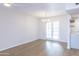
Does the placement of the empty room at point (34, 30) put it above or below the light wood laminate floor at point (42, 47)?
above

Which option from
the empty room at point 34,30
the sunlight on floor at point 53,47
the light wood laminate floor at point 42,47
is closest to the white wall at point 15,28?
the empty room at point 34,30

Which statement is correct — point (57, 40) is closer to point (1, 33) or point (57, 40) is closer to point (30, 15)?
point (30, 15)

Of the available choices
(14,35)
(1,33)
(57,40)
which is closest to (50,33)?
(57,40)

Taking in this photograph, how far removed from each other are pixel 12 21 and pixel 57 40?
139 cm

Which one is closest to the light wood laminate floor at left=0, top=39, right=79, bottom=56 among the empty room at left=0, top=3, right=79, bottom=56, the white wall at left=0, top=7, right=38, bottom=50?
the empty room at left=0, top=3, right=79, bottom=56

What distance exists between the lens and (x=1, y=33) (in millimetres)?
2721

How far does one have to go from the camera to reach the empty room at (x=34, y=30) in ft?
8.86

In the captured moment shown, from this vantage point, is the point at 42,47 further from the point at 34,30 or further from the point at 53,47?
the point at 34,30

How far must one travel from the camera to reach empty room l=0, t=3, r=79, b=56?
2699mm

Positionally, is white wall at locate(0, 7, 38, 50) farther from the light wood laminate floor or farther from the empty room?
the light wood laminate floor

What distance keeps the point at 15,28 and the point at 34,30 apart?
0.55 m

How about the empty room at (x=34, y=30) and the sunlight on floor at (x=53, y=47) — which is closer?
the empty room at (x=34, y=30)

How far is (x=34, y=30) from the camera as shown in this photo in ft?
9.69

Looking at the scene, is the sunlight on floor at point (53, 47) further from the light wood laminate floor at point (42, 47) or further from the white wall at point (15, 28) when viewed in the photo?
the white wall at point (15, 28)
